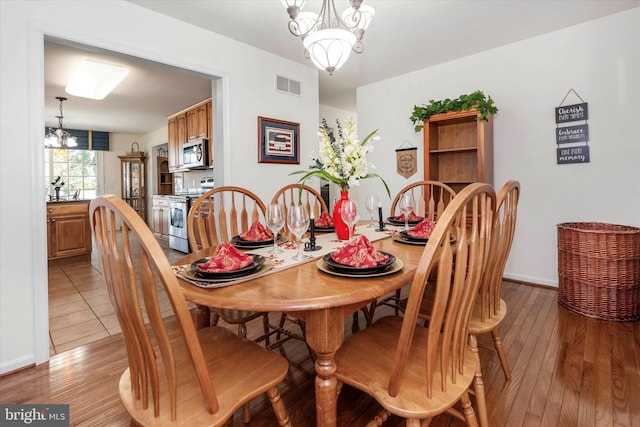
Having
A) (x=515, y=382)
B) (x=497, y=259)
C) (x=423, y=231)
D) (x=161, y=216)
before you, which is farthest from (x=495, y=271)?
(x=161, y=216)

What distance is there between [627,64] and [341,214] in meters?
2.90

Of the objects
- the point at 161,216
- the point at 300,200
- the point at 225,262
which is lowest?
the point at 225,262

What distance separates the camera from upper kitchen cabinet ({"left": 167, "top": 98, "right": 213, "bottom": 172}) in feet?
15.5

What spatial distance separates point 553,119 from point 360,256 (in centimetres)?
294

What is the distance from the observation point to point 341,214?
163 centimetres

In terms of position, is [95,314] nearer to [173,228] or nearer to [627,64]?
[173,228]

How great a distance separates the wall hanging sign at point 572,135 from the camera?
2852mm

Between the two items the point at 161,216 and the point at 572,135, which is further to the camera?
the point at 161,216

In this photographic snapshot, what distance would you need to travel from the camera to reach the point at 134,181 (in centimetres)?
781

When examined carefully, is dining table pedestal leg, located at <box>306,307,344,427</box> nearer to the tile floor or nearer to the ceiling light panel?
the tile floor

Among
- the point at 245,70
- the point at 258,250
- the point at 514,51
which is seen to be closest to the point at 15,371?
the point at 258,250

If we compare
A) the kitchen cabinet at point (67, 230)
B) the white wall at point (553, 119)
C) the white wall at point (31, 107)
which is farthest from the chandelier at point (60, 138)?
the white wall at point (553, 119)

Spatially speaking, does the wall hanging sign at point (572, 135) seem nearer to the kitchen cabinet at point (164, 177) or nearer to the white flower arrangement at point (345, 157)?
the white flower arrangement at point (345, 157)

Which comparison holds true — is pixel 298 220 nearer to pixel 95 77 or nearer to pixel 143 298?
pixel 143 298
